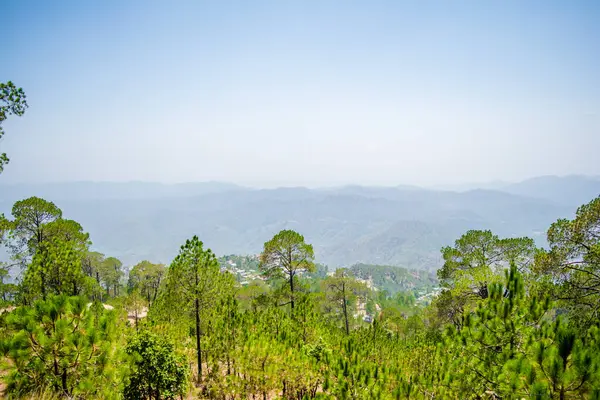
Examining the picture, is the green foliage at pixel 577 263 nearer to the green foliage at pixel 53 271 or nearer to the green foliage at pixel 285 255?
the green foliage at pixel 285 255

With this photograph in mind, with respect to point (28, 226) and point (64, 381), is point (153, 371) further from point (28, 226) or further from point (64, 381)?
point (28, 226)

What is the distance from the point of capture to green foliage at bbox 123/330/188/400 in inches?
410

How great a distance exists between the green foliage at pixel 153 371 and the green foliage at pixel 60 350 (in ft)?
15.3

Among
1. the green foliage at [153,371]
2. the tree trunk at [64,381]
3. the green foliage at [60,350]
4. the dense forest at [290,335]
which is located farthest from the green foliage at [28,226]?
the tree trunk at [64,381]

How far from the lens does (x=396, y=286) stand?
175 m

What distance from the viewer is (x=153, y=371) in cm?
1052

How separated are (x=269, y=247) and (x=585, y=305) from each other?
15282mm

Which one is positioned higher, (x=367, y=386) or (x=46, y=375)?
(x=46, y=375)

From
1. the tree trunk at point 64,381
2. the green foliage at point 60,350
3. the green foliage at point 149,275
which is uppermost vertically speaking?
the green foliage at point 60,350

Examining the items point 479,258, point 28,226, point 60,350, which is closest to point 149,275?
point 28,226

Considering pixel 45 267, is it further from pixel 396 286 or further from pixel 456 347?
pixel 396 286

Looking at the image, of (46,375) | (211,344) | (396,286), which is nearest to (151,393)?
(211,344)

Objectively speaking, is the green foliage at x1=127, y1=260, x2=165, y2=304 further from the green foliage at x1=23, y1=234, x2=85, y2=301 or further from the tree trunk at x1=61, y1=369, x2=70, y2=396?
the tree trunk at x1=61, y1=369, x2=70, y2=396

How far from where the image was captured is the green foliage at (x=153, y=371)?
10.4 m
